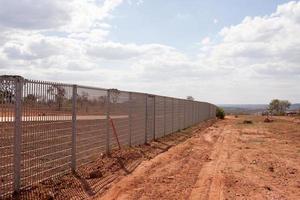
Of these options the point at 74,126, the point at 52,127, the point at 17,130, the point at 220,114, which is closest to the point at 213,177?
the point at 74,126

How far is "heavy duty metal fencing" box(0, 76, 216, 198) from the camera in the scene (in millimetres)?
9844

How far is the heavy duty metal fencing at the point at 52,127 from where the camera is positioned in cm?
984

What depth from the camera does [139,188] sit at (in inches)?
454

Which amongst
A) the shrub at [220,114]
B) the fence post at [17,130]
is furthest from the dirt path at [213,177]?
the shrub at [220,114]

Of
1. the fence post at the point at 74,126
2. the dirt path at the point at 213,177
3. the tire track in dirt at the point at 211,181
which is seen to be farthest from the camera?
the fence post at the point at 74,126

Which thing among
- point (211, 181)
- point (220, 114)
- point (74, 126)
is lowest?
point (211, 181)

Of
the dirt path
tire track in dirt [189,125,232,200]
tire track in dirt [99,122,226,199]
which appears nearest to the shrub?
the dirt path

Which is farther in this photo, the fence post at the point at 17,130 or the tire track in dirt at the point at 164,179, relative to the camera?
the tire track in dirt at the point at 164,179

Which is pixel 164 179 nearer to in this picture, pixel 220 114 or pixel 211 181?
pixel 211 181

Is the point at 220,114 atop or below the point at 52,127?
below

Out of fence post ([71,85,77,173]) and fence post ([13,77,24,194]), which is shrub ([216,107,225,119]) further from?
fence post ([13,77,24,194])

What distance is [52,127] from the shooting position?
11602mm

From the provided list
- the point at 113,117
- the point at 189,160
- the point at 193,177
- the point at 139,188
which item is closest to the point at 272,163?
the point at 189,160

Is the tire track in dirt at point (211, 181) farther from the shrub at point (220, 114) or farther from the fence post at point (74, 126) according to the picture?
the shrub at point (220, 114)
